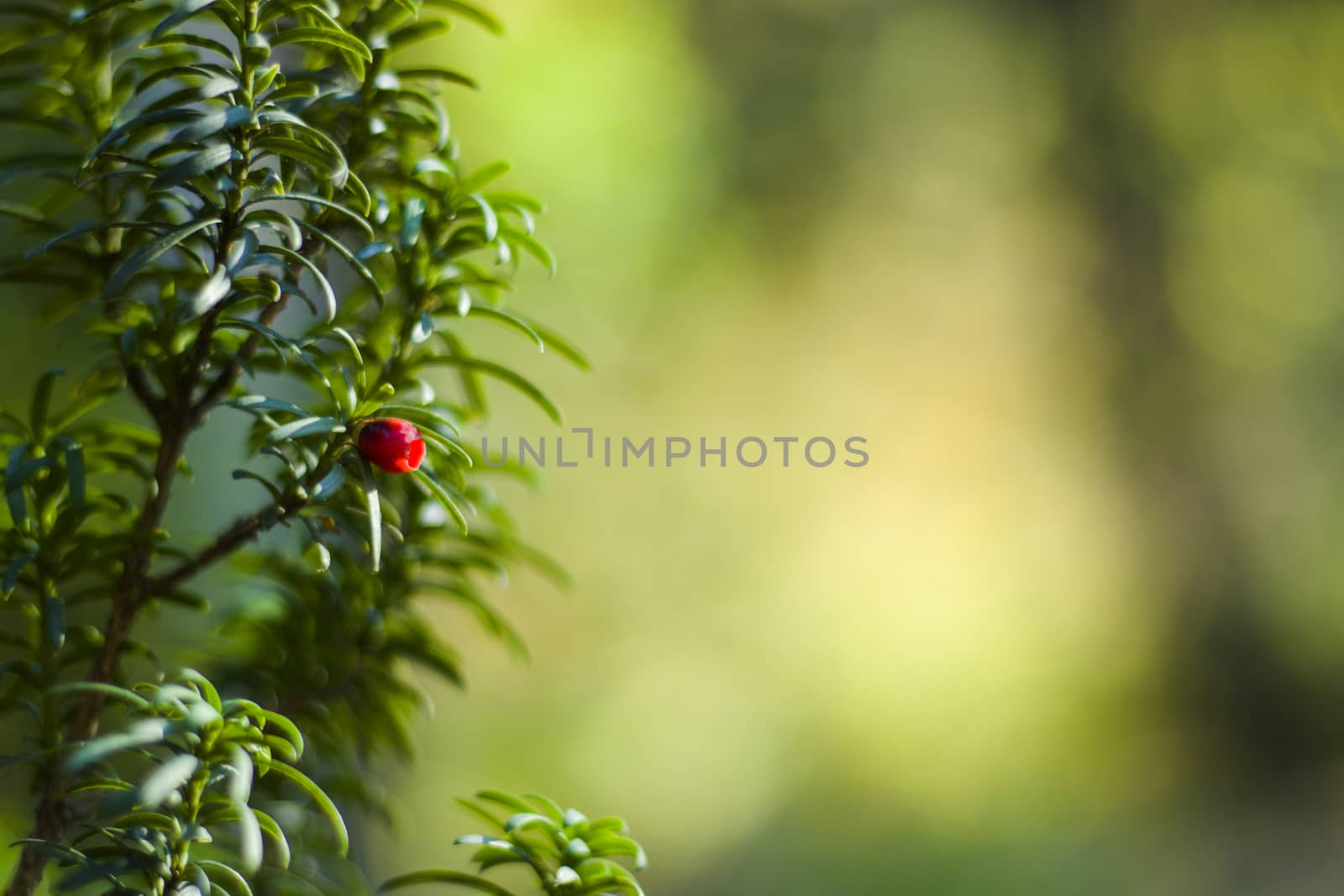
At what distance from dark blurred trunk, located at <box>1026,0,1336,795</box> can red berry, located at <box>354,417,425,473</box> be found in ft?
7.65

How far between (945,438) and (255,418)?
6.77 feet

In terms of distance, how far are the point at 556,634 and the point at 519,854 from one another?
A: 1.65 meters

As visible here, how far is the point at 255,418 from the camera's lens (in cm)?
55

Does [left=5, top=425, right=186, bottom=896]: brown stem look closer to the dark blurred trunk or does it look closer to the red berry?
the red berry

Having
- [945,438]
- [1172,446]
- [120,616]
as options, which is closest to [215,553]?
[120,616]

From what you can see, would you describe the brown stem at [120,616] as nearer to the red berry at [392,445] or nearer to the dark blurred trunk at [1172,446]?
the red berry at [392,445]

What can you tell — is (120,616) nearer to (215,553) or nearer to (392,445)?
(215,553)

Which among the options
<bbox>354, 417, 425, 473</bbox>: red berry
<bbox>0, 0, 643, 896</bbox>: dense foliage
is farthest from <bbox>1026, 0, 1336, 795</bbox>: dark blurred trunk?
<bbox>354, 417, 425, 473</bbox>: red berry

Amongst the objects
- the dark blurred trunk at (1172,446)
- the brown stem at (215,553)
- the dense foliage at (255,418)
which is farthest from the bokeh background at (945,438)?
the brown stem at (215,553)

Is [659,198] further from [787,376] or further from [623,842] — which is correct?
[623,842]

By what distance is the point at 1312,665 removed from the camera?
2.32 m

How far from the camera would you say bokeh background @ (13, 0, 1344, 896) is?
216 centimetres

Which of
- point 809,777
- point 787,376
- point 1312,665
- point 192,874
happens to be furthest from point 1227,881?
point 192,874

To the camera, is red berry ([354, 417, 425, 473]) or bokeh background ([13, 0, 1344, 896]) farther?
bokeh background ([13, 0, 1344, 896])
